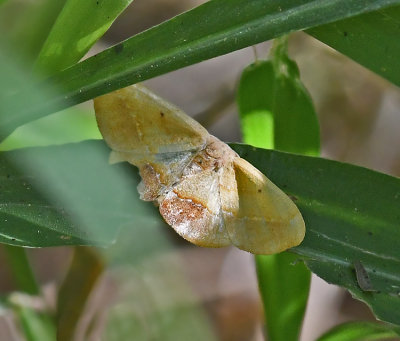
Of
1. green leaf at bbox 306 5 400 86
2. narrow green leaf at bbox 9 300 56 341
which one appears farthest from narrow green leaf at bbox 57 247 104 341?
green leaf at bbox 306 5 400 86

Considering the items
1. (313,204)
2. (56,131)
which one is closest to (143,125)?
(56,131)

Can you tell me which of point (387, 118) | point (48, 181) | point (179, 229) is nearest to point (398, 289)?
point (179, 229)

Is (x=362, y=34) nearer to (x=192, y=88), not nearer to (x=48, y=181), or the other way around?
(x=48, y=181)

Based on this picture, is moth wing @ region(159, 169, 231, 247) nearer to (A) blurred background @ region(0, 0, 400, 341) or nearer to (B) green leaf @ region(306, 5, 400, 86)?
(B) green leaf @ region(306, 5, 400, 86)

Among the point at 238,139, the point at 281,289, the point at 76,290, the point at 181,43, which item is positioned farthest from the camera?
the point at 238,139

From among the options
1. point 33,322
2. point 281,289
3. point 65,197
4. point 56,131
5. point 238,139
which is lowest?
point 238,139

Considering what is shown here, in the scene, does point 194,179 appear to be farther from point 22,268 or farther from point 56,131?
point 22,268

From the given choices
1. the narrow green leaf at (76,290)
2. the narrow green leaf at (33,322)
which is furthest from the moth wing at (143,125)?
the narrow green leaf at (33,322)
